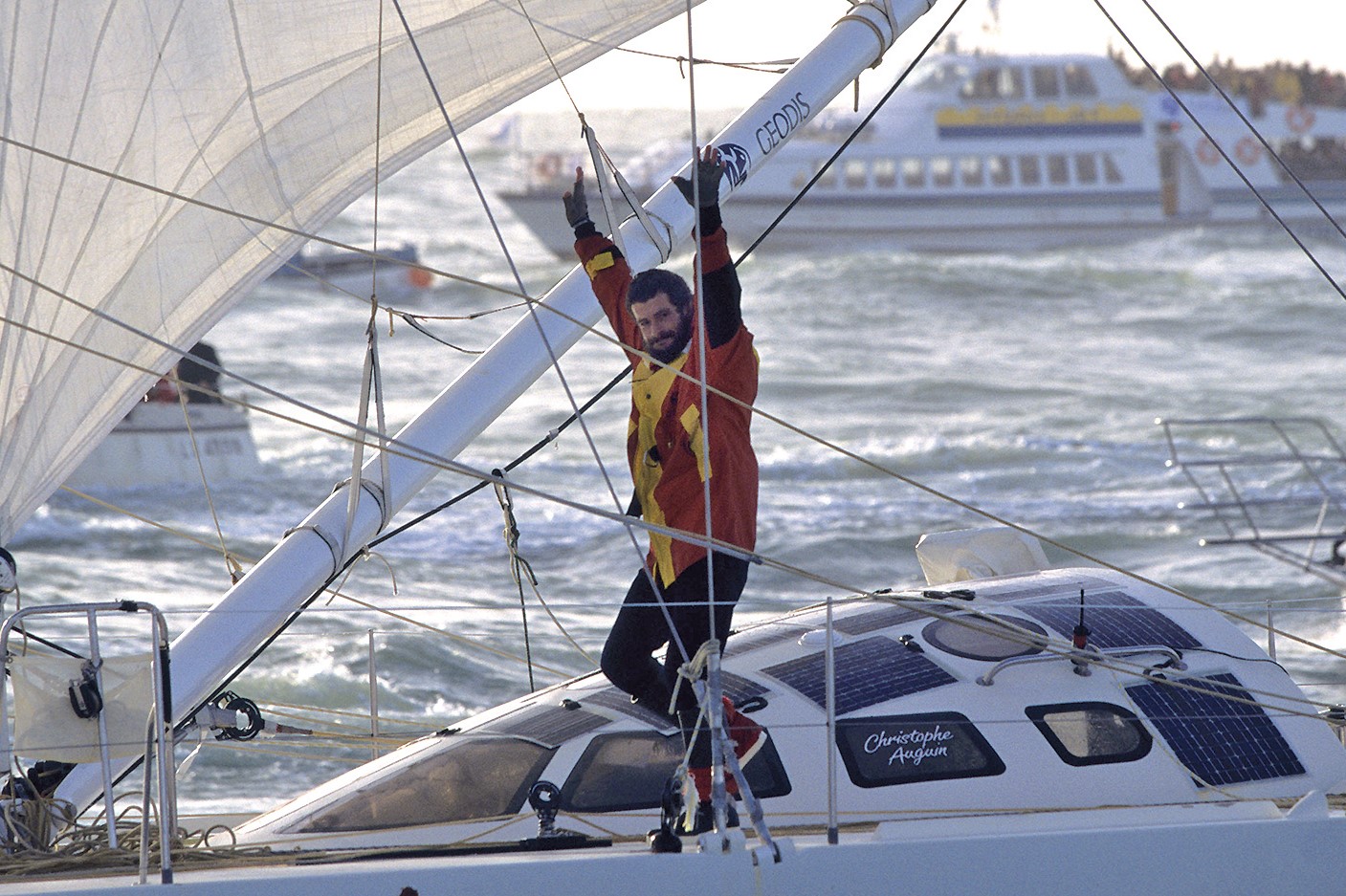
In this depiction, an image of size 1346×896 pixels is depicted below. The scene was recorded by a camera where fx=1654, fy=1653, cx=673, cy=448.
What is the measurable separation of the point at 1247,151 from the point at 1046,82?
605 cm

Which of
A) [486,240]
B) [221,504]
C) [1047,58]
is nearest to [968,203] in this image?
[1047,58]

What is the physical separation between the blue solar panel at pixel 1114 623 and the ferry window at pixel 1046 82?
42.0m

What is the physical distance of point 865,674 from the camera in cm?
493

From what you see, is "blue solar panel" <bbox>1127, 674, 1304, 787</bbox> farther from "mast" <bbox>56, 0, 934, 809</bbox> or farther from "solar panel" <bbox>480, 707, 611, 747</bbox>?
"mast" <bbox>56, 0, 934, 809</bbox>

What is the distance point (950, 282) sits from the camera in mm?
36062

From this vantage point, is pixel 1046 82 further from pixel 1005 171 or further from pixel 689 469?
pixel 689 469

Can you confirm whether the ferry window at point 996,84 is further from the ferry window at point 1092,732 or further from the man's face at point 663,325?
the man's face at point 663,325

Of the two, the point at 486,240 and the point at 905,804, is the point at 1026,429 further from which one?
the point at 486,240

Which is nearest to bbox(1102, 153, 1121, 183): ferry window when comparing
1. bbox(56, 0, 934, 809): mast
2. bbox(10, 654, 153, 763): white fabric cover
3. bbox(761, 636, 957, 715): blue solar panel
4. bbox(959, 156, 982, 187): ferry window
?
bbox(959, 156, 982, 187): ferry window

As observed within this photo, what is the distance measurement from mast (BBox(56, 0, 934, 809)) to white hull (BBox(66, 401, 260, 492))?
1503cm

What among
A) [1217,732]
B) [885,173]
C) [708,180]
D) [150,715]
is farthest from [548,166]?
[150,715]

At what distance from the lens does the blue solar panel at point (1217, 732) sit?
4824mm

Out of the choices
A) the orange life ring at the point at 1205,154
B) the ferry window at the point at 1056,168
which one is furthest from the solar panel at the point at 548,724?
the orange life ring at the point at 1205,154

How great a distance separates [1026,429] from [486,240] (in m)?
29.5
